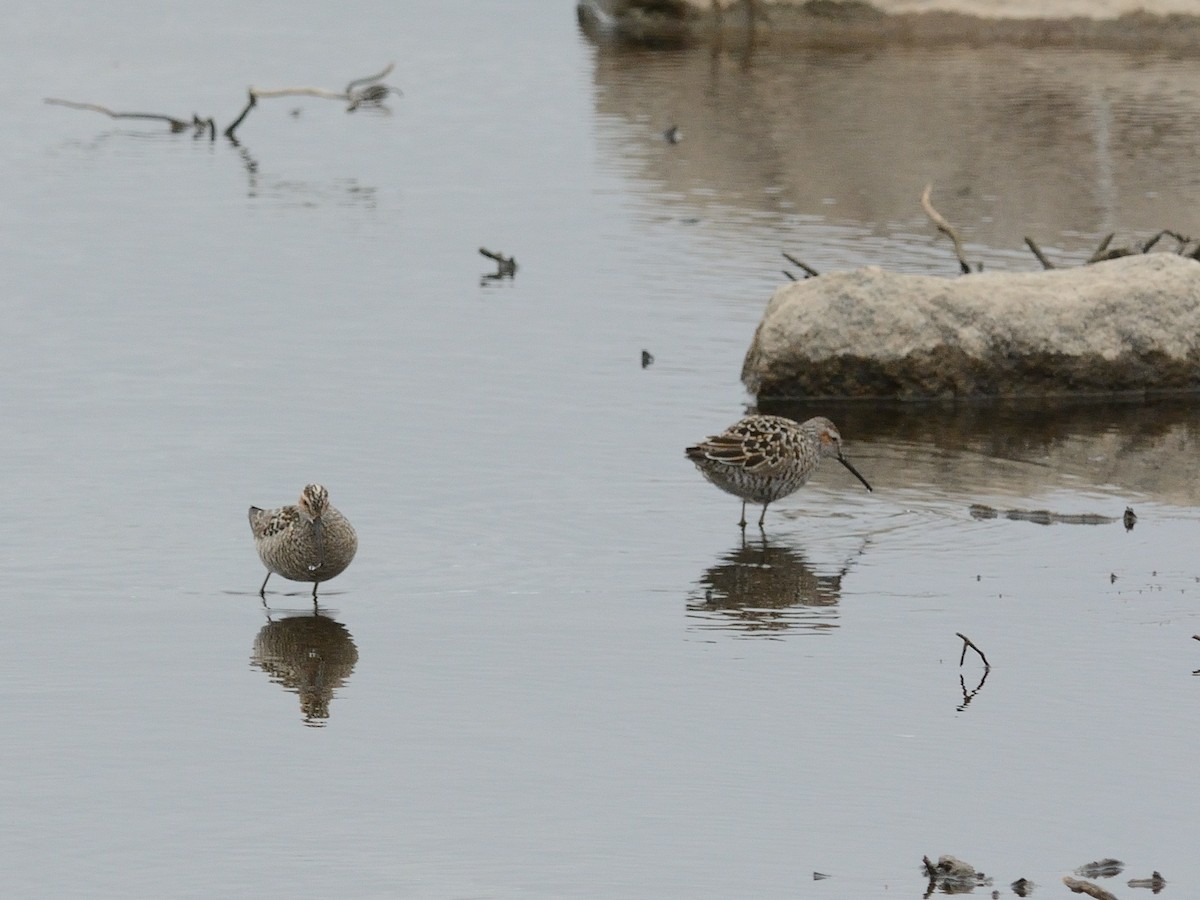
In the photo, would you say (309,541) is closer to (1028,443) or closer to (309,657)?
(309,657)

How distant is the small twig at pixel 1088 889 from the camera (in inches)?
313

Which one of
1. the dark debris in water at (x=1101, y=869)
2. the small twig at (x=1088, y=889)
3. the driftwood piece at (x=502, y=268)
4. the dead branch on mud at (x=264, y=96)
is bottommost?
the dead branch on mud at (x=264, y=96)

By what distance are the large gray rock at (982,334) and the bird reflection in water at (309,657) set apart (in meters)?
6.34

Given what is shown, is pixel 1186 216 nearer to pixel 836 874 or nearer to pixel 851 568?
pixel 851 568

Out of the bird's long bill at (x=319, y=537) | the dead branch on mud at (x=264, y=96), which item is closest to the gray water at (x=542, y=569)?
the bird's long bill at (x=319, y=537)

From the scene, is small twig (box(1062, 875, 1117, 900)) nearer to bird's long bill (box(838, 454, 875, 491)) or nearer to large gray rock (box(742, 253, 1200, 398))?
bird's long bill (box(838, 454, 875, 491))

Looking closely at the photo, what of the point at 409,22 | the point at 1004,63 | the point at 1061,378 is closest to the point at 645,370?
the point at 1061,378

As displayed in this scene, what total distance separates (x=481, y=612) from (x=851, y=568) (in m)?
2.35

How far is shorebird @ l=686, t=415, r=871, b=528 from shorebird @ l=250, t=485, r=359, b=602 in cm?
279

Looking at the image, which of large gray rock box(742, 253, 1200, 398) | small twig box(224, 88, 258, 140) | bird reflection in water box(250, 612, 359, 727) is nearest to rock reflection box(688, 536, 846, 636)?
bird reflection in water box(250, 612, 359, 727)

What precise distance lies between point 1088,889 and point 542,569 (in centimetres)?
559

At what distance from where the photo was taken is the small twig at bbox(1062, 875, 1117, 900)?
795 centimetres

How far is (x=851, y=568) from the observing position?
43.3 ft

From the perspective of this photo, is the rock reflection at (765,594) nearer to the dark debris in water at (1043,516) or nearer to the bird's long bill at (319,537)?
the dark debris in water at (1043,516)
